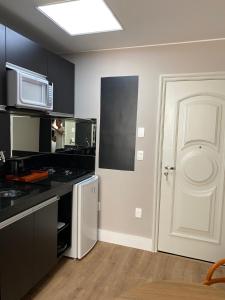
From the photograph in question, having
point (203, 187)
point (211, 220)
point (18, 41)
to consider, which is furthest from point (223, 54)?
point (18, 41)

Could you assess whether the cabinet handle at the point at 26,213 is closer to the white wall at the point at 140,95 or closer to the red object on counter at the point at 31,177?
the red object on counter at the point at 31,177

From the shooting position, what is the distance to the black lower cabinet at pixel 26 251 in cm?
163

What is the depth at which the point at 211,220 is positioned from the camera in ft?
8.73

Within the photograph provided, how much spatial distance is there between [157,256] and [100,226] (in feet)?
2.62

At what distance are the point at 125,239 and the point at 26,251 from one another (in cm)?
147

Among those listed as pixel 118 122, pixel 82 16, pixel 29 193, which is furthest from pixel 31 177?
pixel 82 16

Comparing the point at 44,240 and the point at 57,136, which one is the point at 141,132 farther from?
the point at 44,240

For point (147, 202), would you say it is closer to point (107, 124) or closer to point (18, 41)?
point (107, 124)

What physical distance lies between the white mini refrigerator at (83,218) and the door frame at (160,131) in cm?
73

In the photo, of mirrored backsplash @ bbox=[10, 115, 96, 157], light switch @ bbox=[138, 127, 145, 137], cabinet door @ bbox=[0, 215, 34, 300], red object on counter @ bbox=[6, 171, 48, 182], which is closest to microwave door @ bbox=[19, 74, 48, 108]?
mirrored backsplash @ bbox=[10, 115, 96, 157]

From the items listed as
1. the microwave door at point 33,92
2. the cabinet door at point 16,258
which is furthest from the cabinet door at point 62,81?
the cabinet door at point 16,258

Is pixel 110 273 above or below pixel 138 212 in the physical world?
below

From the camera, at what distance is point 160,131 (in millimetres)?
2738

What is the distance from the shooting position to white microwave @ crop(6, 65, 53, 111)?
6.35 ft
